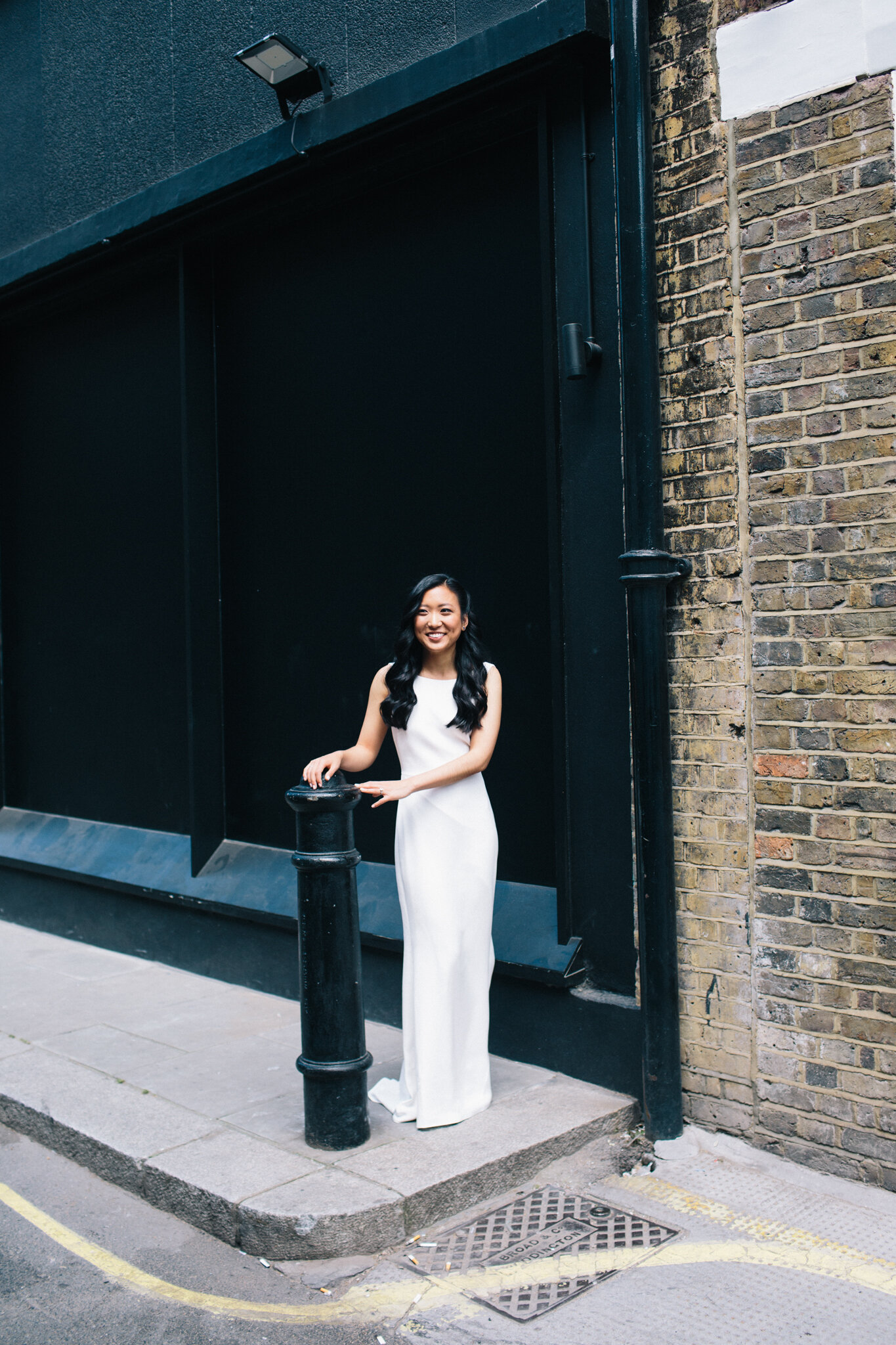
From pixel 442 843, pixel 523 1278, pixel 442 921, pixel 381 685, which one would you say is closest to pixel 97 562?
pixel 381 685

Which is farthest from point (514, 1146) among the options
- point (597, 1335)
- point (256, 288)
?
point (256, 288)

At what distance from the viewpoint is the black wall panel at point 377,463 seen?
4871 millimetres

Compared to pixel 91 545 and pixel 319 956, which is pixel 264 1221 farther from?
pixel 91 545

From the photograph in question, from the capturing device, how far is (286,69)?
5328 millimetres

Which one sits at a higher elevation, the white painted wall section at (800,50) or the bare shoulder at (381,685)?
the white painted wall section at (800,50)

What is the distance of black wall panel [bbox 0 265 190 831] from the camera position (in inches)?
264

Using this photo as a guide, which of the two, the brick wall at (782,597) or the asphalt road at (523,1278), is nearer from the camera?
the asphalt road at (523,1278)

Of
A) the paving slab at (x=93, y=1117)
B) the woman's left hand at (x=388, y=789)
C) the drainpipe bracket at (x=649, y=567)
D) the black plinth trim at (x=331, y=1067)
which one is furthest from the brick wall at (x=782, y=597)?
the paving slab at (x=93, y=1117)

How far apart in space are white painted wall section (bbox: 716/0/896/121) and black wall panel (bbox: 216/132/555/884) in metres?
1.06

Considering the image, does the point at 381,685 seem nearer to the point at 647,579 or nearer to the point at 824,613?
the point at 647,579

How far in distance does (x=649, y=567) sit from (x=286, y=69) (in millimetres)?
3235

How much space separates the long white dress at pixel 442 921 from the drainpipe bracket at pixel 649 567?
29.6 inches

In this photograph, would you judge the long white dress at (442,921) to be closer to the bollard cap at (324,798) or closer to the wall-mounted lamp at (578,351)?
the bollard cap at (324,798)

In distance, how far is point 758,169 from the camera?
12.6 feet
